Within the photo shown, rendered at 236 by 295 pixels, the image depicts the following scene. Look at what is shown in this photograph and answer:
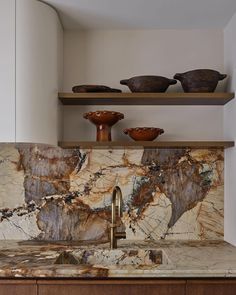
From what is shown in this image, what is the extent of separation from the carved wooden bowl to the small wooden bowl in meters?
0.11

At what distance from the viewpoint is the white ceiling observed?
2.11m

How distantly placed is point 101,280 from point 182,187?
3.17 feet

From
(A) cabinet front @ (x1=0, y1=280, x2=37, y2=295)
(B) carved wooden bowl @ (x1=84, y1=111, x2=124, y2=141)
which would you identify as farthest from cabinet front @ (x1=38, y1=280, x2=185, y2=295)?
(B) carved wooden bowl @ (x1=84, y1=111, x2=124, y2=141)

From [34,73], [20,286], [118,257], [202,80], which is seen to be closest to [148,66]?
[202,80]

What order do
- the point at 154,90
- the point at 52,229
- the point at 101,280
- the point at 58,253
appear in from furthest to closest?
1. the point at 52,229
2. the point at 154,90
3. the point at 58,253
4. the point at 101,280

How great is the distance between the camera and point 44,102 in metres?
2.09

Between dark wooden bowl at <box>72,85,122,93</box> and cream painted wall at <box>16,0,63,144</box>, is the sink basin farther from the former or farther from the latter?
dark wooden bowl at <box>72,85,122,93</box>

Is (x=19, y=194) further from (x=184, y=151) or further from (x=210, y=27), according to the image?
(x=210, y=27)

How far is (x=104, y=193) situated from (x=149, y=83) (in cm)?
80

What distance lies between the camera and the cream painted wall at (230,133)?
2.24 meters

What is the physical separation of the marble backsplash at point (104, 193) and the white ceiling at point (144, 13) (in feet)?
2.81

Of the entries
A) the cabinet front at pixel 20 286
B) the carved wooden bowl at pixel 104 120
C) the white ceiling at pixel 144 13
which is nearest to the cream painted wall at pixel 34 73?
the white ceiling at pixel 144 13

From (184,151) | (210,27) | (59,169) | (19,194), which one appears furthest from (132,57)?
(19,194)

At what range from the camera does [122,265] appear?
71.6 inches
